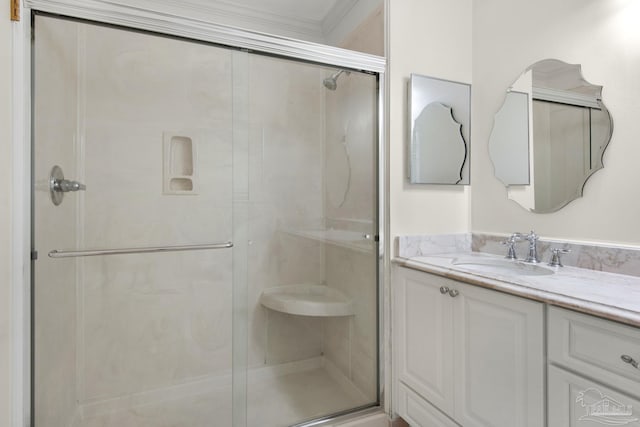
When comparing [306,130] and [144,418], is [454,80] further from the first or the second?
[144,418]

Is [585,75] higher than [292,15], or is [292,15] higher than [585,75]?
[292,15]

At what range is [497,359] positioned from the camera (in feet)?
3.87

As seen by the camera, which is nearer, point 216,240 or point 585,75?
point 585,75

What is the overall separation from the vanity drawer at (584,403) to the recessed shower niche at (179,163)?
5.78 ft

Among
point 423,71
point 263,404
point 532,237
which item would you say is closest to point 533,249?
point 532,237

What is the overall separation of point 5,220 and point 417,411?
5.98 feet

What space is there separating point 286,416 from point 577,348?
1317 millimetres

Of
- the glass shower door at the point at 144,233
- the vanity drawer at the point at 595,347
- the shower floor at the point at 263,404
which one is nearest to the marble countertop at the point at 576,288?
the vanity drawer at the point at 595,347

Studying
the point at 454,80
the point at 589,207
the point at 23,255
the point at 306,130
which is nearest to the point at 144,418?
the point at 23,255

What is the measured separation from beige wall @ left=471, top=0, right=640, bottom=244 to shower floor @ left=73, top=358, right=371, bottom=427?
1235 millimetres

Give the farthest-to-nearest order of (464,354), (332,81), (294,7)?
(294,7) → (332,81) → (464,354)

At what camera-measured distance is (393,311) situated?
5.72 ft

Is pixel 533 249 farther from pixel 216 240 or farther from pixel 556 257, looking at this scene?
pixel 216 240

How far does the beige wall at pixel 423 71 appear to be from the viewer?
69.4 inches
